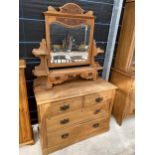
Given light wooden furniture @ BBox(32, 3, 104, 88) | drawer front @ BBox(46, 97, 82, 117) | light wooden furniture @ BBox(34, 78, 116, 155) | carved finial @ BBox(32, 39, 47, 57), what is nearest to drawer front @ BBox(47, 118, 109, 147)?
light wooden furniture @ BBox(34, 78, 116, 155)

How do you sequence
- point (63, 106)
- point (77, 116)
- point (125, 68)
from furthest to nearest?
point (125, 68) → point (77, 116) → point (63, 106)

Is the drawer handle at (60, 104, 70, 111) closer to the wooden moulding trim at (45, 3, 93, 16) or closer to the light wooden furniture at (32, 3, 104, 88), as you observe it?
the light wooden furniture at (32, 3, 104, 88)

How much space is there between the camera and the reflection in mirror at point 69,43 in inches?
57.2

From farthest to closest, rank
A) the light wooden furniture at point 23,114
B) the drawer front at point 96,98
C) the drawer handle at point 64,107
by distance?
the drawer front at point 96,98
the drawer handle at point 64,107
the light wooden furniture at point 23,114

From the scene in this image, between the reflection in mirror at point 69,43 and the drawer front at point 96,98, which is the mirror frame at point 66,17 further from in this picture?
the drawer front at point 96,98

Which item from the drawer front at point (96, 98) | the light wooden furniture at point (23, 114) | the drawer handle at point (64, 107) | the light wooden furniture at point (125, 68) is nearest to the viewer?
the light wooden furniture at point (23, 114)

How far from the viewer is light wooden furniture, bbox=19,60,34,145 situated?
4.21ft

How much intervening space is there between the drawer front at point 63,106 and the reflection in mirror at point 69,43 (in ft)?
1.46

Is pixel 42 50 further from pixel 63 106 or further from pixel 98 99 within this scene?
pixel 98 99

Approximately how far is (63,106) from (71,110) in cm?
12

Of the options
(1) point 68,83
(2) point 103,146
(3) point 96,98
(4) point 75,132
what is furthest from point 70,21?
(2) point 103,146

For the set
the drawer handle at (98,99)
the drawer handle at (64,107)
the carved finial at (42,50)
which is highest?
the carved finial at (42,50)

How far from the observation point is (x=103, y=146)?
65.7 inches

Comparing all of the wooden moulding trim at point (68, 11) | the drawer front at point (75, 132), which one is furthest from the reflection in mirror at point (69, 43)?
the drawer front at point (75, 132)
